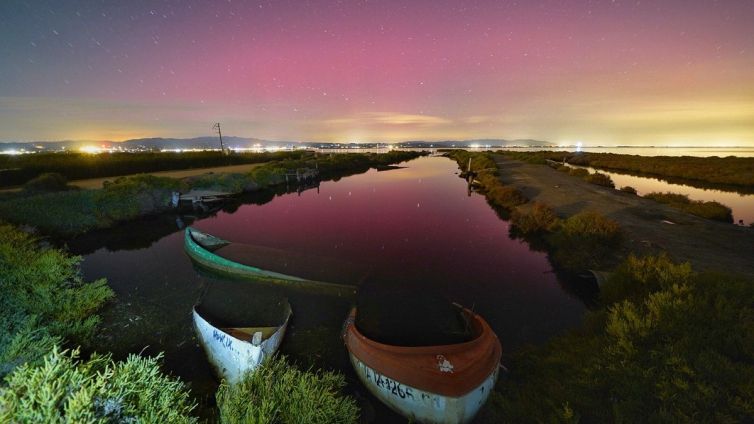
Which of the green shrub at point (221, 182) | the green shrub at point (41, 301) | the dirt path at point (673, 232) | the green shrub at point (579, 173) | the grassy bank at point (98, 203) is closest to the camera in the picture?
the green shrub at point (41, 301)

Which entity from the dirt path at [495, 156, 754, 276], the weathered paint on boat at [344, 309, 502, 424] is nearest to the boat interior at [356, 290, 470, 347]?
the weathered paint on boat at [344, 309, 502, 424]

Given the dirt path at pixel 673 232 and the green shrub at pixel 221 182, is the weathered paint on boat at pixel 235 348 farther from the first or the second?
the green shrub at pixel 221 182

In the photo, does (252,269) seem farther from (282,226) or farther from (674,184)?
(674,184)

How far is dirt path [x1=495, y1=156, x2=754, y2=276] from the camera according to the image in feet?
47.3

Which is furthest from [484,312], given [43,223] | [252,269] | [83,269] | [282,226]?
[43,223]

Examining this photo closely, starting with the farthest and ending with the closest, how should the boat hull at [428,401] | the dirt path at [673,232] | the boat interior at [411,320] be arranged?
the dirt path at [673,232] → the boat interior at [411,320] → the boat hull at [428,401]

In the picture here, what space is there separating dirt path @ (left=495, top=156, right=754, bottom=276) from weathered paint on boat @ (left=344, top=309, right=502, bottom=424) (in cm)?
1380

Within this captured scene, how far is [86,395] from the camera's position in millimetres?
3199

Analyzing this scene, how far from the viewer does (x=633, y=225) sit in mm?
20500

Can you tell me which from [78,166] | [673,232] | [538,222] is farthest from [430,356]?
[78,166]

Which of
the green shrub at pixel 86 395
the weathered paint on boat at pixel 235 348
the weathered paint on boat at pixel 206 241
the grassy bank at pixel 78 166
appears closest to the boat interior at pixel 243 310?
the weathered paint on boat at pixel 235 348

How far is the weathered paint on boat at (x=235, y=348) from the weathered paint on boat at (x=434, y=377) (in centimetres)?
281

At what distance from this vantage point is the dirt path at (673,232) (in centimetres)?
1441

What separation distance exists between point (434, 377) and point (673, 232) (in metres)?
22.3
